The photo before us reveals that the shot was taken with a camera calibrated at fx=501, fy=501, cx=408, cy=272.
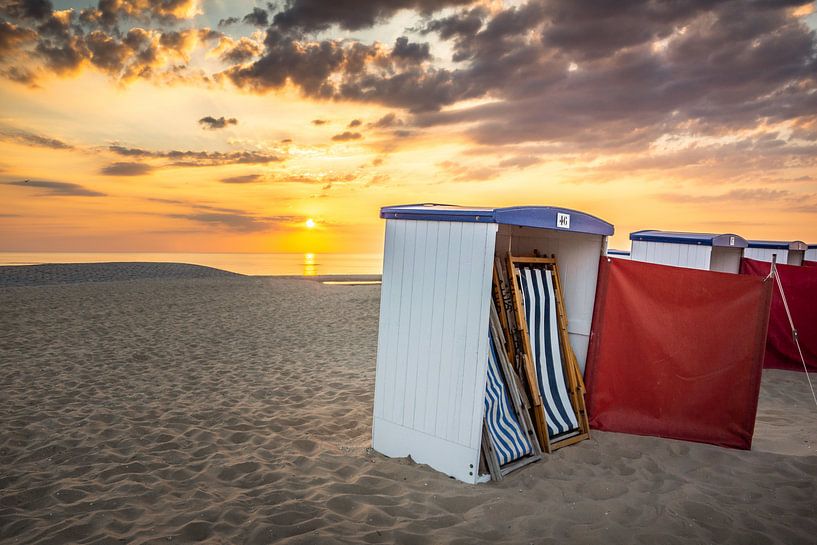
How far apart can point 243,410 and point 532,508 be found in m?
3.76

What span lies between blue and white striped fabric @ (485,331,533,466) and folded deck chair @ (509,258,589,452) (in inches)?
16.8

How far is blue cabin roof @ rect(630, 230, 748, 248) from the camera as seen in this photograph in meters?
7.99

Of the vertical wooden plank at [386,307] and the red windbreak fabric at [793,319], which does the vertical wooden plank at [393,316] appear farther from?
the red windbreak fabric at [793,319]

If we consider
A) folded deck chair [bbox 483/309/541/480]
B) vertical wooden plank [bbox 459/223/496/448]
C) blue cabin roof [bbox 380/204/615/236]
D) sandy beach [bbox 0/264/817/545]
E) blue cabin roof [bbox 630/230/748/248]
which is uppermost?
blue cabin roof [bbox 630/230/748/248]

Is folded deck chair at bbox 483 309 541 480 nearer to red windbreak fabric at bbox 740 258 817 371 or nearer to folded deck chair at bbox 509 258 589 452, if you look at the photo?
folded deck chair at bbox 509 258 589 452

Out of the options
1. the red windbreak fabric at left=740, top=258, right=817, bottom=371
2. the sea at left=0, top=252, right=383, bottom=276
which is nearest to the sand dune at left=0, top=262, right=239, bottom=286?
the sea at left=0, top=252, right=383, bottom=276

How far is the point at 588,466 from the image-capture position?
469 centimetres

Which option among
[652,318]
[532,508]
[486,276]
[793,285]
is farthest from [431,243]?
[793,285]

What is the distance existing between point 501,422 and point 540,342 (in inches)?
44.6

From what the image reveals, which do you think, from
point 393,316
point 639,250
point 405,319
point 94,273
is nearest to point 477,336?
point 405,319

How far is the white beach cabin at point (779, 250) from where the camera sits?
11508 mm

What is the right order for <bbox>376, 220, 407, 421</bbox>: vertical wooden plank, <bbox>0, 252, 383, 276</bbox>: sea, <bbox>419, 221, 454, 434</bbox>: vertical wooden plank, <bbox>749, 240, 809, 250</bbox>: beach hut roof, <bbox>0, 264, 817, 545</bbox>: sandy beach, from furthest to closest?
1. <bbox>0, 252, 383, 276</bbox>: sea
2. <bbox>749, 240, 809, 250</bbox>: beach hut roof
3. <bbox>376, 220, 407, 421</bbox>: vertical wooden plank
4. <bbox>419, 221, 454, 434</bbox>: vertical wooden plank
5. <bbox>0, 264, 817, 545</bbox>: sandy beach

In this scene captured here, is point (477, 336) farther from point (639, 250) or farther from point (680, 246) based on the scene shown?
point (680, 246)

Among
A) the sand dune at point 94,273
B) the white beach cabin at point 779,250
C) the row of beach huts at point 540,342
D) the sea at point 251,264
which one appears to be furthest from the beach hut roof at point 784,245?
the sea at point 251,264
